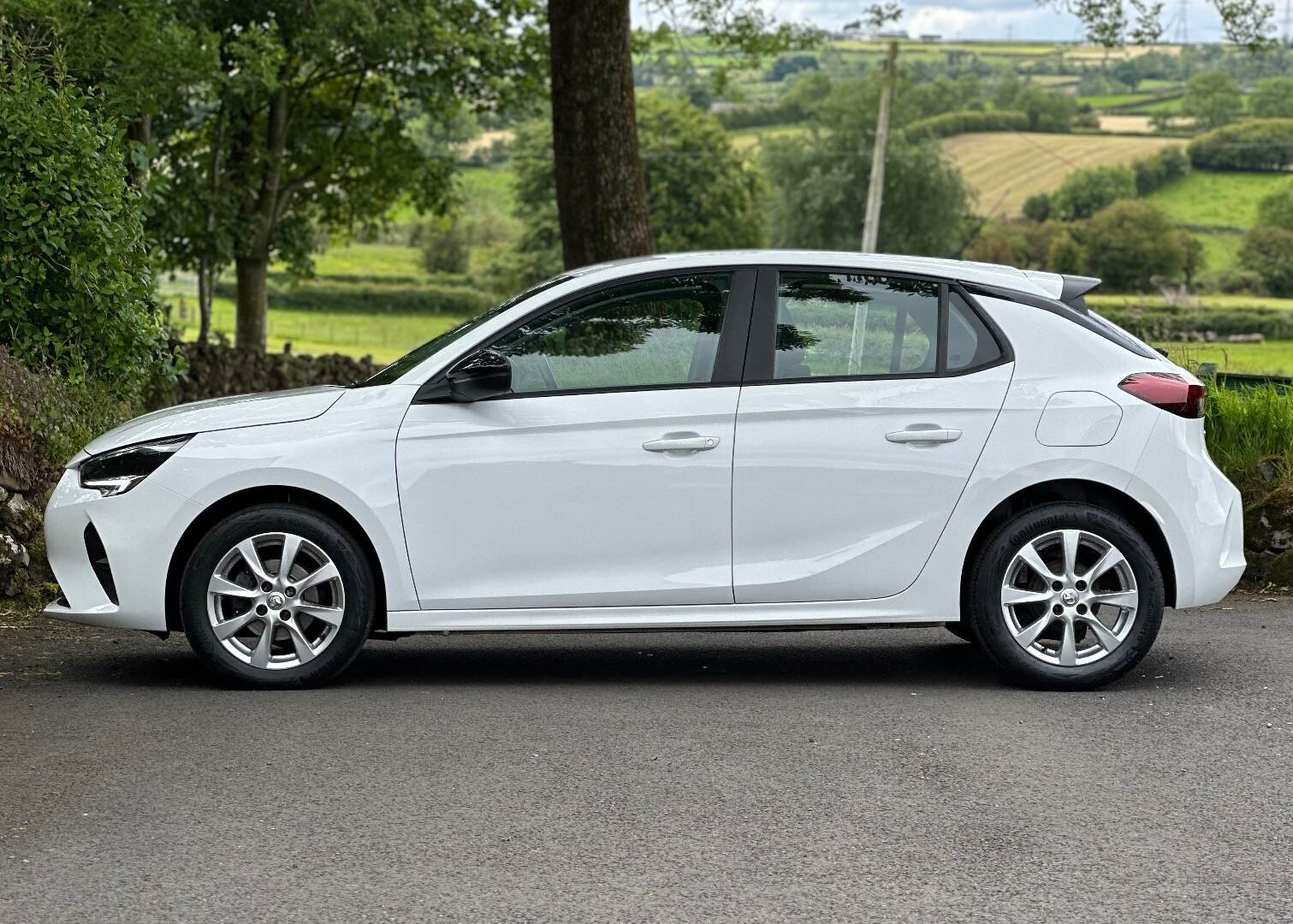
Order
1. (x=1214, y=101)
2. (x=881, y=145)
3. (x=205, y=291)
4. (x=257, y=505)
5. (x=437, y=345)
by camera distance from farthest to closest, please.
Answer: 1. (x=1214, y=101)
2. (x=881, y=145)
3. (x=205, y=291)
4. (x=437, y=345)
5. (x=257, y=505)

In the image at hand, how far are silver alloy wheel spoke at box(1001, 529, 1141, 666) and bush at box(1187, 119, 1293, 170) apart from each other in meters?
106

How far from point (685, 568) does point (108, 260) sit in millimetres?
5655

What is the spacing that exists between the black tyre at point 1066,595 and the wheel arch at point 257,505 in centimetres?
241

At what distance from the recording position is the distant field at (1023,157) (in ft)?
354

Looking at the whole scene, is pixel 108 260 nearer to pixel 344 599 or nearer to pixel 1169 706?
pixel 344 599

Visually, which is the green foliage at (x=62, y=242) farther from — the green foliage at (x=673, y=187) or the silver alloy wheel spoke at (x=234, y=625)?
the green foliage at (x=673, y=187)

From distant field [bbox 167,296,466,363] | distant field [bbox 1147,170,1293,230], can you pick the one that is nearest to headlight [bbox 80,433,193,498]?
distant field [bbox 167,296,466,363]

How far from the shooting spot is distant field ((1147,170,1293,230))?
10144 cm

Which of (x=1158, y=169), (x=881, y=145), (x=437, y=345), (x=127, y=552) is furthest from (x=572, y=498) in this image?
(x=1158, y=169)

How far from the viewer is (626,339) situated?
7.29 metres

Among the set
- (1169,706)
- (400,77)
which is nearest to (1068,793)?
(1169,706)

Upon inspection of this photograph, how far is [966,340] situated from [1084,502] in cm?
81

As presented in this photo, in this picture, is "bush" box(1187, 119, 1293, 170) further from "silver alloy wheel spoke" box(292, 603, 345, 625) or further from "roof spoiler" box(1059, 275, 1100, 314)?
"silver alloy wheel spoke" box(292, 603, 345, 625)

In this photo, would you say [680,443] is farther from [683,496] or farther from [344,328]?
[344,328]
